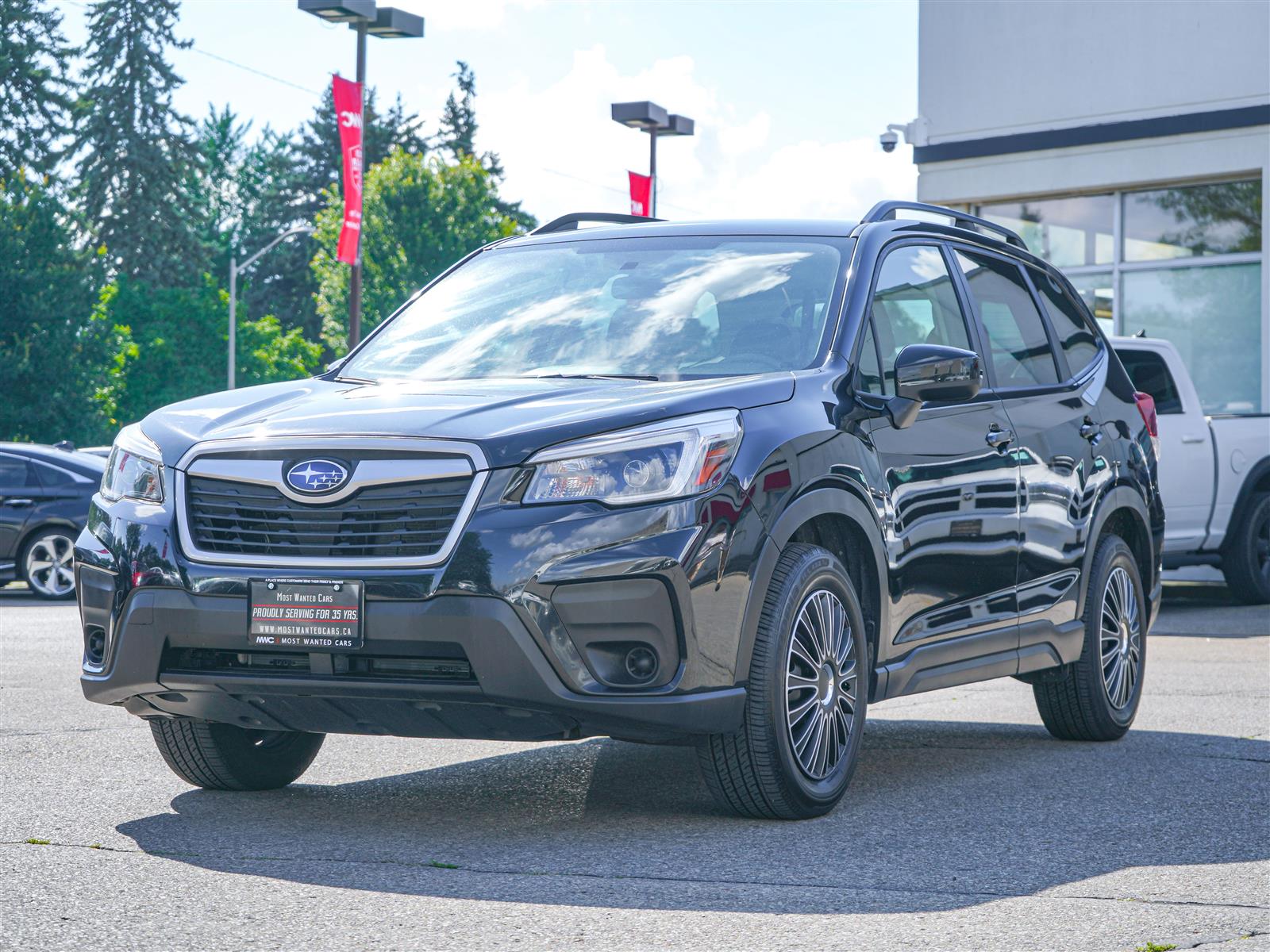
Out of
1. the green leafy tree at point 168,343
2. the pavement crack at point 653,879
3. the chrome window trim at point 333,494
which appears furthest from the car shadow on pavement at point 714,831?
the green leafy tree at point 168,343

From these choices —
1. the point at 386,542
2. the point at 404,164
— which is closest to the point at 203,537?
the point at 386,542

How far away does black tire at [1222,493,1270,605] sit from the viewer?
15039 millimetres

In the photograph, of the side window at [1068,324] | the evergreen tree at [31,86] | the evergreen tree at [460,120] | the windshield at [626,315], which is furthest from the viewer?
the evergreen tree at [460,120]

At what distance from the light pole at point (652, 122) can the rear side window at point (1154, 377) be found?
17644 millimetres

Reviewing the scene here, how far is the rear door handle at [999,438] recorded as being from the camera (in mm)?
6602

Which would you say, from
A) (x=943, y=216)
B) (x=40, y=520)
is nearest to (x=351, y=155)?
(x=40, y=520)

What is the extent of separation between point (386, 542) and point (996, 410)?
2.69 m

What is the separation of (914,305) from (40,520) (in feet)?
40.6

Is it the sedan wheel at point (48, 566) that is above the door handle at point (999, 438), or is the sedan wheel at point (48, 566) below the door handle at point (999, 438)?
below

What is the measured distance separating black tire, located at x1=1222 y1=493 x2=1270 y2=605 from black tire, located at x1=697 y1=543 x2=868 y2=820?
33.4 feet

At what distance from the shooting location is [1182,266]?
823 inches

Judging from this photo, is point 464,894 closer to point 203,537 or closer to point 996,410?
point 203,537

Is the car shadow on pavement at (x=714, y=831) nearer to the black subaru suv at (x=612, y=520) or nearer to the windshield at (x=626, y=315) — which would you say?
the black subaru suv at (x=612, y=520)

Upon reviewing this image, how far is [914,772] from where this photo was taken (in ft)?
21.9
